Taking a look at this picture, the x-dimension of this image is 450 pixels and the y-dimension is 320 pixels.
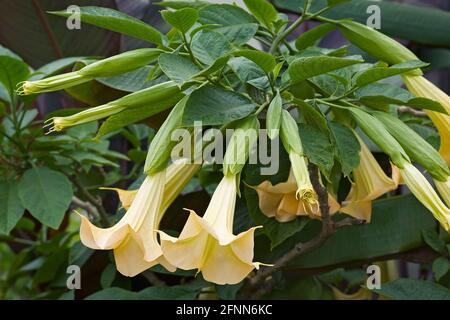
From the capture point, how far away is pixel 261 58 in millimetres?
492

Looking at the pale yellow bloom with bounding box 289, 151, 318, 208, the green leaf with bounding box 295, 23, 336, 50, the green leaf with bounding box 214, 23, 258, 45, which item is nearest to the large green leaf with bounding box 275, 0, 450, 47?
the green leaf with bounding box 295, 23, 336, 50

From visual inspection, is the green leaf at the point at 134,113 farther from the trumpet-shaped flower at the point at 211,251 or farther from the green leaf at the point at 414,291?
the green leaf at the point at 414,291

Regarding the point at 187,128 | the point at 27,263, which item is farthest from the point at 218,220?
the point at 27,263

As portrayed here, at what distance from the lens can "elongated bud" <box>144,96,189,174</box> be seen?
50 cm

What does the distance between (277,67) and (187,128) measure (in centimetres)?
8

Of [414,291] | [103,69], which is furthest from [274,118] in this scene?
[414,291]

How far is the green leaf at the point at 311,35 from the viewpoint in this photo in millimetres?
628

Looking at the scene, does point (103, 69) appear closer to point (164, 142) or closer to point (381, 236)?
point (164, 142)

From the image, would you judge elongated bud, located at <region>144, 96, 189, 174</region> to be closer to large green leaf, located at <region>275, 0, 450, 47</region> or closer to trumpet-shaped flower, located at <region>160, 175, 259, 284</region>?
trumpet-shaped flower, located at <region>160, 175, 259, 284</region>

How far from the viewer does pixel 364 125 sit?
51cm

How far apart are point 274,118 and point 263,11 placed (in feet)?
0.45

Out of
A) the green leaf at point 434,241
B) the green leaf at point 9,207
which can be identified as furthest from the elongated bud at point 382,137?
the green leaf at point 9,207

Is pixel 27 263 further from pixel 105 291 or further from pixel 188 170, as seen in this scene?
pixel 188 170

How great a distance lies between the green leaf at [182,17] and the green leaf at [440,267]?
36cm
